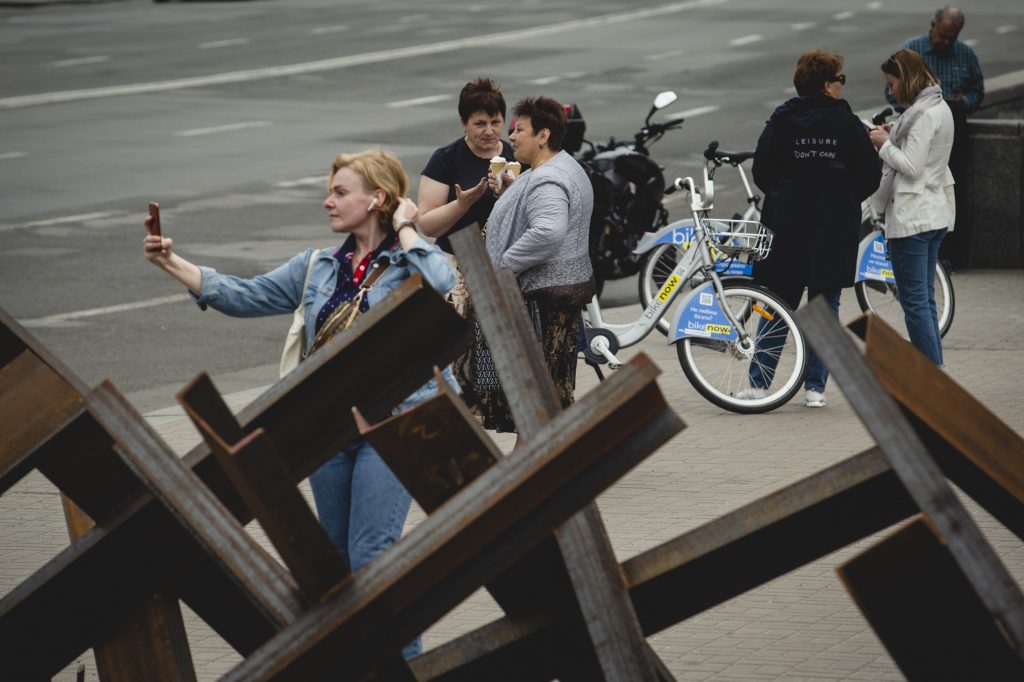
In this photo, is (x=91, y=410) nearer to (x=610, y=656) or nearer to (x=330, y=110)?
(x=610, y=656)

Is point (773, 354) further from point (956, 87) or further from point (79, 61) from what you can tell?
point (79, 61)

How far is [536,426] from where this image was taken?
132 inches

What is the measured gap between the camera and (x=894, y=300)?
1187 cm

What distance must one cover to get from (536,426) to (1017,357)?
783cm

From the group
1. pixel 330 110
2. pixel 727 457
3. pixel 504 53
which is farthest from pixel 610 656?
pixel 504 53

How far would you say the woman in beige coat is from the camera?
9508 millimetres

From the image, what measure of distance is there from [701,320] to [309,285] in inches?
176

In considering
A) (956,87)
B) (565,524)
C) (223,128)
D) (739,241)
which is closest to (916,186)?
(739,241)

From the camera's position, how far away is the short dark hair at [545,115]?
767 centimetres

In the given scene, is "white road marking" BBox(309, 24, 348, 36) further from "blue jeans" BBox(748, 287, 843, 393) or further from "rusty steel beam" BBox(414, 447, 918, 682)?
"rusty steel beam" BBox(414, 447, 918, 682)

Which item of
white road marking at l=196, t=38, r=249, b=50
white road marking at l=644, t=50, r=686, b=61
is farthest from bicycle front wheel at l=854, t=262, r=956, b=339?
white road marking at l=196, t=38, r=249, b=50

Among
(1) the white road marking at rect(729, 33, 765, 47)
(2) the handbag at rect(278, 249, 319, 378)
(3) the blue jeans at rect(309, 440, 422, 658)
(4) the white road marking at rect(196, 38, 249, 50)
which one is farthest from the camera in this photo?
(1) the white road marking at rect(729, 33, 765, 47)

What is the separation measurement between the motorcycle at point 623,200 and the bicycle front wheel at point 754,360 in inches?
131

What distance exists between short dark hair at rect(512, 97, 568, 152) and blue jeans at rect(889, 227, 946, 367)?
9.55 feet
